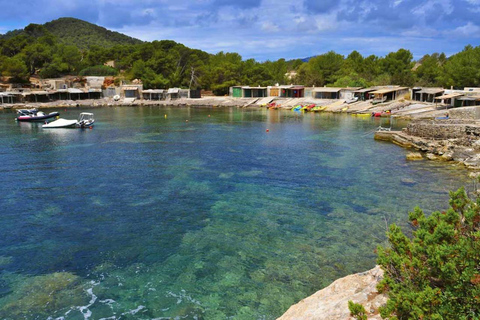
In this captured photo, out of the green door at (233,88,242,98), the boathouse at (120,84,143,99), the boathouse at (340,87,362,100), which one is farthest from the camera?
the boathouse at (120,84,143,99)

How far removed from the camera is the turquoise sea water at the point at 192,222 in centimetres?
1377

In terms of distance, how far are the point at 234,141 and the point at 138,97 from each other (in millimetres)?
70207

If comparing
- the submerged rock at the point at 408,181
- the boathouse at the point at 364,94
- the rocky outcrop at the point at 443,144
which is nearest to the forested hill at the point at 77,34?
the boathouse at the point at 364,94

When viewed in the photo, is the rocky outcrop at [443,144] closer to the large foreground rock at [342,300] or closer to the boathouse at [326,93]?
the large foreground rock at [342,300]

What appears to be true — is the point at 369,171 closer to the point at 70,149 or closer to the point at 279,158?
the point at 279,158

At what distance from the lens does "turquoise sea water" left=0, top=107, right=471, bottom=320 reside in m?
13.8

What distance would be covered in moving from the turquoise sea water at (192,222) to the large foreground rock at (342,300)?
68.8 inches

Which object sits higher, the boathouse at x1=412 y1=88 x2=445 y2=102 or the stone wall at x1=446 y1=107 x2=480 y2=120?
the boathouse at x1=412 y1=88 x2=445 y2=102

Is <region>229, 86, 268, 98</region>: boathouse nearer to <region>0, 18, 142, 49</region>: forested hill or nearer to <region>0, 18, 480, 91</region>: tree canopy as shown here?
<region>0, 18, 480, 91</region>: tree canopy

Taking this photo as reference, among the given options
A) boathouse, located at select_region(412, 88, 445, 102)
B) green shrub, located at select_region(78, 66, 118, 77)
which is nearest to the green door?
green shrub, located at select_region(78, 66, 118, 77)

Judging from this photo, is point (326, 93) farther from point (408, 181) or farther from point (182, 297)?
point (182, 297)

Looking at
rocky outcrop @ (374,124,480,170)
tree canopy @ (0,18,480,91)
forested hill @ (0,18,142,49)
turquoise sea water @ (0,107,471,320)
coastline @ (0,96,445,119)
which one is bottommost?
turquoise sea water @ (0,107,471,320)

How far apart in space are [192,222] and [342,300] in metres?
11.4

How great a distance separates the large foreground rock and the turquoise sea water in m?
1.75
